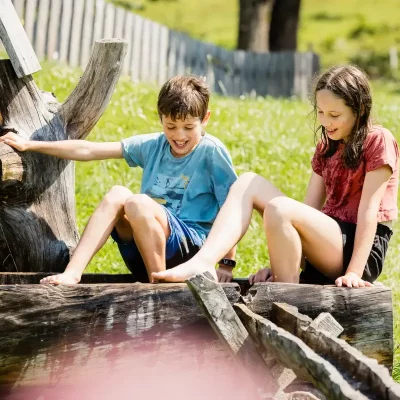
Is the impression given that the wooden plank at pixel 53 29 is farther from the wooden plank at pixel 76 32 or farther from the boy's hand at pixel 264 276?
the boy's hand at pixel 264 276

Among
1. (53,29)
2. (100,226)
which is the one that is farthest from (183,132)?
(53,29)

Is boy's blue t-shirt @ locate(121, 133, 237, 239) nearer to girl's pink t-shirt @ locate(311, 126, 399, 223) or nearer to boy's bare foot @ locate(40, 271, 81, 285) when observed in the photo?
girl's pink t-shirt @ locate(311, 126, 399, 223)

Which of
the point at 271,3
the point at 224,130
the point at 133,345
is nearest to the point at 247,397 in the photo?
the point at 133,345

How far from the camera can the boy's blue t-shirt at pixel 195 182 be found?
4750mm

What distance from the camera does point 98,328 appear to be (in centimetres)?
401

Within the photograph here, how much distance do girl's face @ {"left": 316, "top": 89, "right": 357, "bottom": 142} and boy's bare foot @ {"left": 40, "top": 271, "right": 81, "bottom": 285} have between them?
134 centimetres

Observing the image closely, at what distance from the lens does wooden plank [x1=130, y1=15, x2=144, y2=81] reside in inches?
491

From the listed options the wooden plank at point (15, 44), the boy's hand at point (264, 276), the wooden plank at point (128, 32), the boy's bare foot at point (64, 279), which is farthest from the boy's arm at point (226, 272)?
the wooden plank at point (128, 32)

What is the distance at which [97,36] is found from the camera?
39.3 ft

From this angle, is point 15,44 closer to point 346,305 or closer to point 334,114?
point 334,114

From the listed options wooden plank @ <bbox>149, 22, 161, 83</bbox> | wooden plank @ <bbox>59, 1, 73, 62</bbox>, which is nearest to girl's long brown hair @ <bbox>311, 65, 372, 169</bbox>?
wooden plank @ <bbox>59, 1, 73, 62</bbox>

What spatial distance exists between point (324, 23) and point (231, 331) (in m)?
25.2

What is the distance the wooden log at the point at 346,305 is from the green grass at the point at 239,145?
0.98m

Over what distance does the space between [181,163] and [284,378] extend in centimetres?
130
